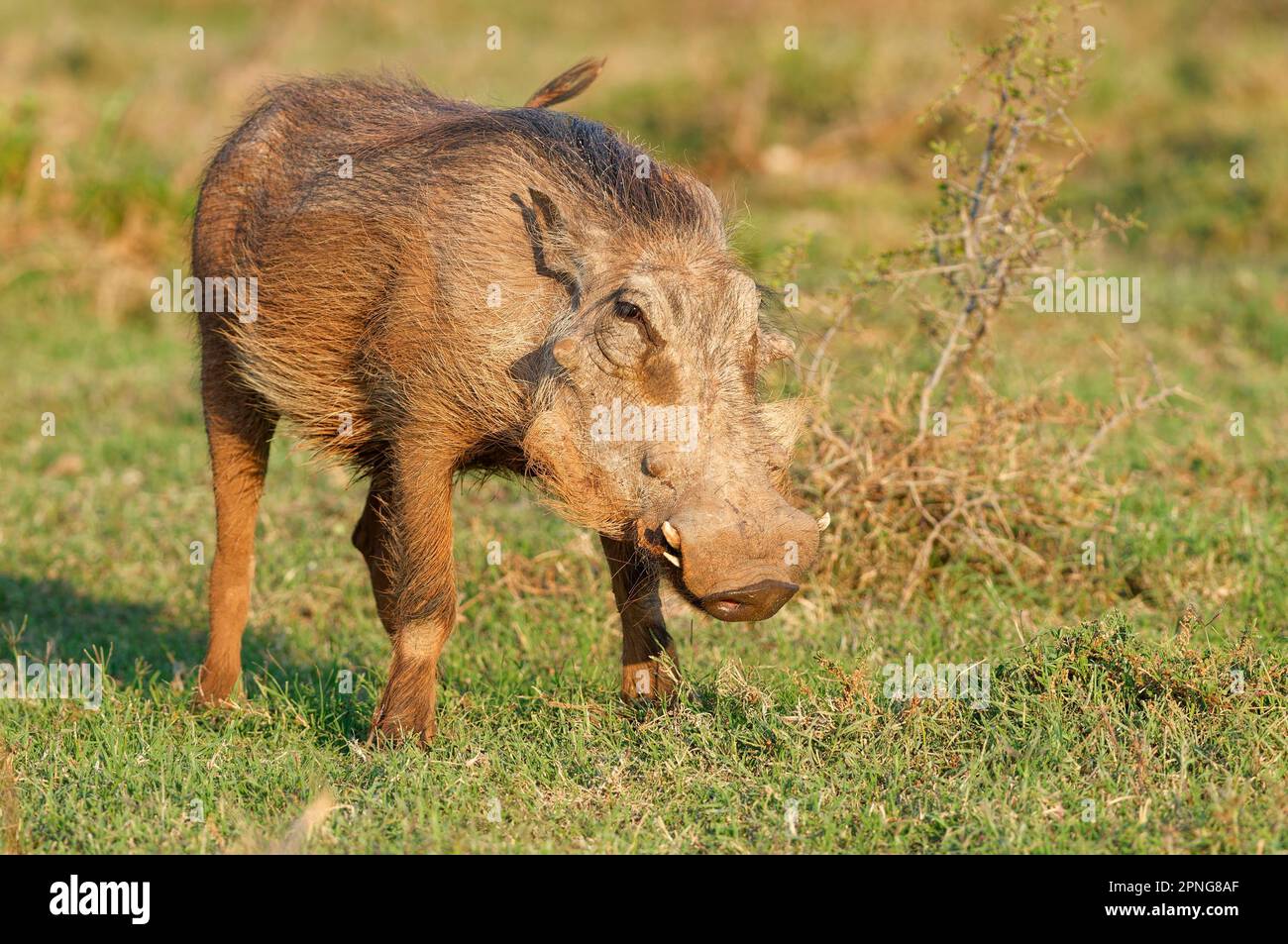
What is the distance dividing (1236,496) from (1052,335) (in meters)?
2.33

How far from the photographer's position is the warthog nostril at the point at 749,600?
320 cm

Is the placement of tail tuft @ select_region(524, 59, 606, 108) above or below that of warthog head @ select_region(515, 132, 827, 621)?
above

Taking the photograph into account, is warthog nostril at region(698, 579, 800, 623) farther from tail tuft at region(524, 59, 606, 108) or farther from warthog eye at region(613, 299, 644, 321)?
tail tuft at region(524, 59, 606, 108)

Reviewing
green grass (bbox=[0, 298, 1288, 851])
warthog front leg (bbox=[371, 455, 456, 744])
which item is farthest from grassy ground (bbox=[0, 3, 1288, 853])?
warthog front leg (bbox=[371, 455, 456, 744])

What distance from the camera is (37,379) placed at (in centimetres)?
809

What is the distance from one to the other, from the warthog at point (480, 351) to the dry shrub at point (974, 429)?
125 cm

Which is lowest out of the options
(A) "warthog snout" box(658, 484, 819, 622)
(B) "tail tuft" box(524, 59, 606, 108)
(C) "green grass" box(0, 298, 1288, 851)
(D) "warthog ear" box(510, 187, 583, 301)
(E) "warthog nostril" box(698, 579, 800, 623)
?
(C) "green grass" box(0, 298, 1288, 851)

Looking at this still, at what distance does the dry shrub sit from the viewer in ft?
16.9

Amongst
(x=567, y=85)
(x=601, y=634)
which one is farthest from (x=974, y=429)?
(x=567, y=85)

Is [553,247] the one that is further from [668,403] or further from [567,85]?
[567,85]

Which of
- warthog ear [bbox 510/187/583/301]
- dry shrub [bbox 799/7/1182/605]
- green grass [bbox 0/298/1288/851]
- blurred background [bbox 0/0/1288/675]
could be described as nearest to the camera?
green grass [bbox 0/298/1288/851]

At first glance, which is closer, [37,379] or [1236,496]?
[1236,496]
